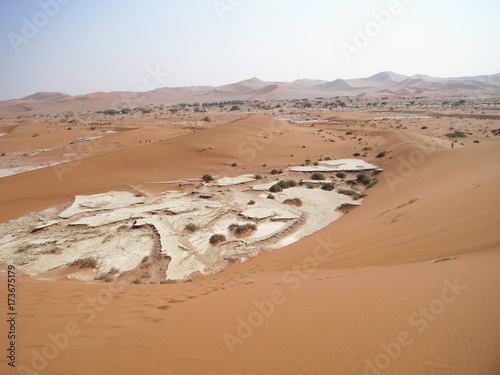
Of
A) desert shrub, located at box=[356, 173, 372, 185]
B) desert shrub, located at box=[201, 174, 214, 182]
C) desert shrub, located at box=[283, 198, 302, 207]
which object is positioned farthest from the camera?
desert shrub, located at box=[201, 174, 214, 182]

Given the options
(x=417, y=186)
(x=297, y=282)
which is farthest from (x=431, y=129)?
(x=297, y=282)

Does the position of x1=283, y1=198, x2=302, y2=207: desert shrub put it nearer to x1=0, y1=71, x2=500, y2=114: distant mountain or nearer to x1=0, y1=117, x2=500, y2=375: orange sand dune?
x1=0, y1=117, x2=500, y2=375: orange sand dune

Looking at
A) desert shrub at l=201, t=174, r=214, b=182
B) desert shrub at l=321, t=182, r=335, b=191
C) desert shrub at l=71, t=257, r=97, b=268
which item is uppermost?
desert shrub at l=201, t=174, r=214, b=182

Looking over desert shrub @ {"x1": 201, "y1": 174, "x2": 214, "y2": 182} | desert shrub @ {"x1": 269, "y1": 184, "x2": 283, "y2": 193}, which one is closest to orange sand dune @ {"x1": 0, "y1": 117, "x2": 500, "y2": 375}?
desert shrub @ {"x1": 269, "y1": 184, "x2": 283, "y2": 193}

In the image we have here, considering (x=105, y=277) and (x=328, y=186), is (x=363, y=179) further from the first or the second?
(x=105, y=277)

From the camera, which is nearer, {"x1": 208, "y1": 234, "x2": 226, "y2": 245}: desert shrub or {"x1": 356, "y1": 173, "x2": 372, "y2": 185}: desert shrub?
{"x1": 208, "y1": 234, "x2": 226, "y2": 245}: desert shrub

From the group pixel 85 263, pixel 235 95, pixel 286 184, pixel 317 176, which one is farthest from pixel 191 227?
pixel 235 95

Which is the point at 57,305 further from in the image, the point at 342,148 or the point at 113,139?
the point at 113,139

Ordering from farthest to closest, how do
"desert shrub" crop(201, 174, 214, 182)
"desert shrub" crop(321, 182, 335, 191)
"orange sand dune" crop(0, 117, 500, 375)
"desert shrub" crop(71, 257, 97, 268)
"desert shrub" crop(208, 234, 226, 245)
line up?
1. "desert shrub" crop(201, 174, 214, 182)
2. "desert shrub" crop(321, 182, 335, 191)
3. "desert shrub" crop(208, 234, 226, 245)
4. "desert shrub" crop(71, 257, 97, 268)
5. "orange sand dune" crop(0, 117, 500, 375)
